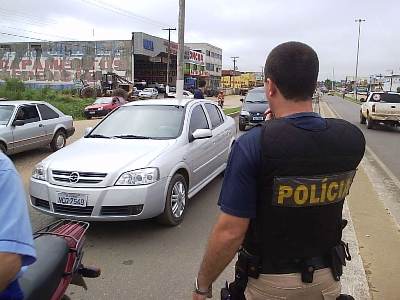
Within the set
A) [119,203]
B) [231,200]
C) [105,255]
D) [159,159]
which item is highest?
[231,200]

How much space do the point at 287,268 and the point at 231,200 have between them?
0.40m

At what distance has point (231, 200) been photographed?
188 centimetres

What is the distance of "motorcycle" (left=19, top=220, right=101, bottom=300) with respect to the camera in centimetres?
206

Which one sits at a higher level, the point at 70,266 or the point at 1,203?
the point at 1,203

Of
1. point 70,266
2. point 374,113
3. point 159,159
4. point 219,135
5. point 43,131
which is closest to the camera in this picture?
point 70,266

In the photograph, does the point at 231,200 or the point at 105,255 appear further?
the point at 105,255

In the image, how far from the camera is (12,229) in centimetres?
150

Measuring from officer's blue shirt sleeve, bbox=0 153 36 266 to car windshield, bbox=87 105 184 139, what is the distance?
440 cm

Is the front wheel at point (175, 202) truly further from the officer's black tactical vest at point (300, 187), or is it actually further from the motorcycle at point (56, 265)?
the officer's black tactical vest at point (300, 187)

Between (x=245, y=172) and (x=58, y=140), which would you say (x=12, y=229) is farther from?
(x=58, y=140)

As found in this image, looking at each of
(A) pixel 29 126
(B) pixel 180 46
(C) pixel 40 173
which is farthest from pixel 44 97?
(C) pixel 40 173

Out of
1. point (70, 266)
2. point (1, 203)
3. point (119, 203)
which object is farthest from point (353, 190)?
point (1, 203)

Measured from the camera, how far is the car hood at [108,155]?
4.95 m

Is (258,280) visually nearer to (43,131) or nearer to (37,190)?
(37,190)
